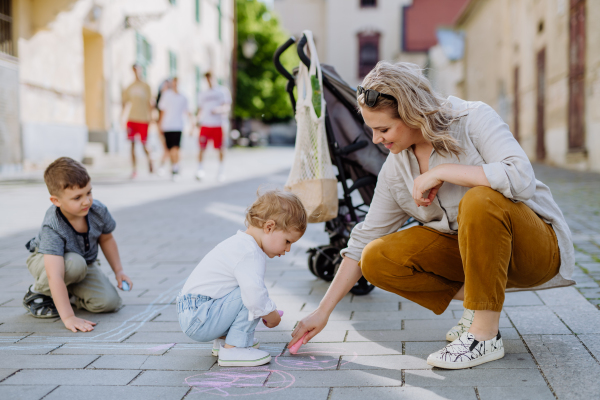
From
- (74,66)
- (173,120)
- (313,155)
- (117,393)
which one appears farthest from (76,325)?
(74,66)

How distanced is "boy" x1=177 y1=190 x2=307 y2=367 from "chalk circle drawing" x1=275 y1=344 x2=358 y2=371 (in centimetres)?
11

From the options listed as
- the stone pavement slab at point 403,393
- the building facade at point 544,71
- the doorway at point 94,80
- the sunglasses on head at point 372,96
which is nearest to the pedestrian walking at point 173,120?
the doorway at point 94,80

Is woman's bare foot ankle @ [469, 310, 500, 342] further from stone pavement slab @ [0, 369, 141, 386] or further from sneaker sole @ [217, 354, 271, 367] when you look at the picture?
stone pavement slab @ [0, 369, 141, 386]

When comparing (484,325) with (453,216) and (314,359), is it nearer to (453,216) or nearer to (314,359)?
(453,216)

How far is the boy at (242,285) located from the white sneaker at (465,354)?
0.66 meters

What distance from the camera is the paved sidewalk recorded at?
2.34 metres

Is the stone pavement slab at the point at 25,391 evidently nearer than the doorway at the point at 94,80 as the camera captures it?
Yes

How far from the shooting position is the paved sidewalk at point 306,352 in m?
2.34

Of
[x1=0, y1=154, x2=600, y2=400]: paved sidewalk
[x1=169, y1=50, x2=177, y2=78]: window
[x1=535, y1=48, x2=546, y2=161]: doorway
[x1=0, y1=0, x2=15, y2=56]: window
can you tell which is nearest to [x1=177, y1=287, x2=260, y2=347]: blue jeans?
[x1=0, y1=154, x2=600, y2=400]: paved sidewalk

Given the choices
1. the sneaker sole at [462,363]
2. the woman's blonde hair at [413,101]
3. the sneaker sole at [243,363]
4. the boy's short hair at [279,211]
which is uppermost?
the woman's blonde hair at [413,101]

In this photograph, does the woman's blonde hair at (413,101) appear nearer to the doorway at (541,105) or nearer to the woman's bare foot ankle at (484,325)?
the woman's bare foot ankle at (484,325)

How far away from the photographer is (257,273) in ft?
8.52

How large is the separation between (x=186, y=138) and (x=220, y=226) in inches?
608

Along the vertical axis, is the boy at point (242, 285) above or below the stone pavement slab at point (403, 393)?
above
